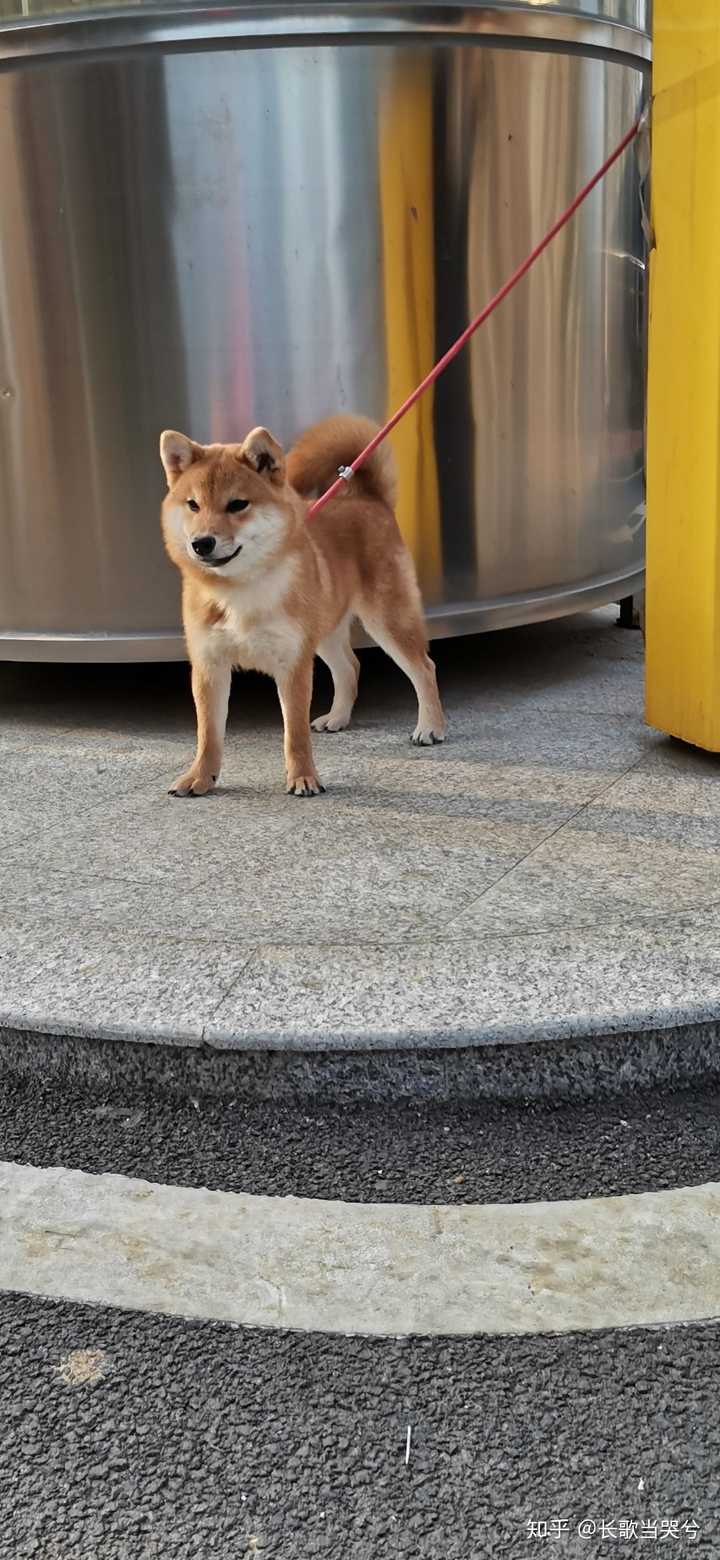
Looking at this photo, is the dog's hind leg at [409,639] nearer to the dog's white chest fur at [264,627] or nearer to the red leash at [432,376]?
the red leash at [432,376]

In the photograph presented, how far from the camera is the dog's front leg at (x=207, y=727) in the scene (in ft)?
13.7

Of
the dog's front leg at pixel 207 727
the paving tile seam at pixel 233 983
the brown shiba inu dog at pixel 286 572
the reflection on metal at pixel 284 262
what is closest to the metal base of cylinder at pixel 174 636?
the reflection on metal at pixel 284 262

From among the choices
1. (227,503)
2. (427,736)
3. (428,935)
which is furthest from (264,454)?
(428,935)

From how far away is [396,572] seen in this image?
453 centimetres

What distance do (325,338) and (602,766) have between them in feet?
5.75

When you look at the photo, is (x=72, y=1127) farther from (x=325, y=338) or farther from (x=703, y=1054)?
(x=325, y=338)

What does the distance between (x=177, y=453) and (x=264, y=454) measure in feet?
0.85

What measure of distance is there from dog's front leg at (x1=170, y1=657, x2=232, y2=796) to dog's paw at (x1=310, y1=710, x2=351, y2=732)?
2.51 feet

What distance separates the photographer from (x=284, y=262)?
4594 mm

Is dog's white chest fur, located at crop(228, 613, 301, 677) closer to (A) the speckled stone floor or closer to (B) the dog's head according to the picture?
(B) the dog's head

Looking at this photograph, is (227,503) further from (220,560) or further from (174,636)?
(174,636)

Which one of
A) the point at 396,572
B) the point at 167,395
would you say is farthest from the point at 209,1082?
the point at 167,395

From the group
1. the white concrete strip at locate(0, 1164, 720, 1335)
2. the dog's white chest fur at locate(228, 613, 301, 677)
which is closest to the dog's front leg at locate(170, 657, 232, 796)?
the dog's white chest fur at locate(228, 613, 301, 677)

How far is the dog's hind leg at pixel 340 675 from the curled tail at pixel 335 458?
461 millimetres
